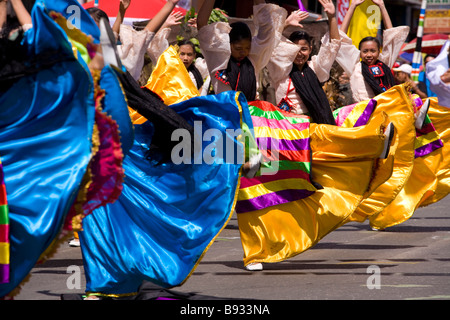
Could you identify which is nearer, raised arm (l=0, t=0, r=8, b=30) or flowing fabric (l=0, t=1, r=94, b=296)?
flowing fabric (l=0, t=1, r=94, b=296)

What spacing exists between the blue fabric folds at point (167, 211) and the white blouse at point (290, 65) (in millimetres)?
1925

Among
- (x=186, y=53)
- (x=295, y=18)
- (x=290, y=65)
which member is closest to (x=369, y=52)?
(x=295, y=18)

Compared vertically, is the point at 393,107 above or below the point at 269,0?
below

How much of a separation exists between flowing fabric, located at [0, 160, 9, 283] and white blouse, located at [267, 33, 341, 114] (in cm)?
397

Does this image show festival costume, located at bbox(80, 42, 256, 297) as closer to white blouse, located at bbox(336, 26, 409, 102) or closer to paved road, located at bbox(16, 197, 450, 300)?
paved road, located at bbox(16, 197, 450, 300)

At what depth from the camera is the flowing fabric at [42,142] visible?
364 cm

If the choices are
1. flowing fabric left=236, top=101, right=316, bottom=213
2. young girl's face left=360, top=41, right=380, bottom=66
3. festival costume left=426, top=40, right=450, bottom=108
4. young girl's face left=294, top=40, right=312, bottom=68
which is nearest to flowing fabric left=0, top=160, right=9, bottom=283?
flowing fabric left=236, top=101, right=316, bottom=213

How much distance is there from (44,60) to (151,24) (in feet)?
8.43

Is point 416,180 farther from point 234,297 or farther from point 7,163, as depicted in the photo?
point 7,163

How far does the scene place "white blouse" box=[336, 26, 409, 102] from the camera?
811 cm

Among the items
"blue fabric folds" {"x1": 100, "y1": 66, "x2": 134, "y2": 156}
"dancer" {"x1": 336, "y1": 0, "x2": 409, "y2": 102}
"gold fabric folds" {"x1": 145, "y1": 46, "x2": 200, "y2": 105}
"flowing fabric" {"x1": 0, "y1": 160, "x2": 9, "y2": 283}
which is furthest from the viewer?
"dancer" {"x1": 336, "y1": 0, "x2": 409, "y2": 102}

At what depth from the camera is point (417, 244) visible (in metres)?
7.57

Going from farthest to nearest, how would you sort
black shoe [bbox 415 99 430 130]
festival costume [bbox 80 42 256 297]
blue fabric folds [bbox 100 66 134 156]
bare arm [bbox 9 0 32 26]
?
black shoe [bbox 415 99 430 130] → festival costume [bbox 80 42 256 297] → bare arm [bbox 9 0 32 26] → blue fabric folds [bbox 100 66 134 156]

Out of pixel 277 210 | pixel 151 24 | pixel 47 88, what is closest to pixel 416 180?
pixel 277 210
